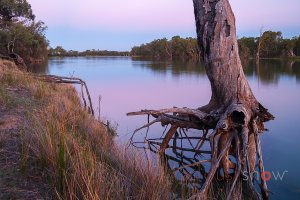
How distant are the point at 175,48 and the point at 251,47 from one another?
68.1ft

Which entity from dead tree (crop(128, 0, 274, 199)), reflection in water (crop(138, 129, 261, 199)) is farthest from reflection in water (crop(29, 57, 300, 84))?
dead tree (crop(128, 0, 274, 199))

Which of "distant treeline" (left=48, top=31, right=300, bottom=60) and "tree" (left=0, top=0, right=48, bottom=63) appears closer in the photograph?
"tree" (left=0, top=0, right=48, bottom=63)

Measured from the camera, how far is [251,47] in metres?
80.8

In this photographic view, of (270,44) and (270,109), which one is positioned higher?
(270,44)

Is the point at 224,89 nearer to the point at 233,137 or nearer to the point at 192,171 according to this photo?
the point at 233,137

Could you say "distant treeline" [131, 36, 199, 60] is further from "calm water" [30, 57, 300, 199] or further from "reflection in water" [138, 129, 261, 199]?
"reflection in water" [138, 129, 261, 199]

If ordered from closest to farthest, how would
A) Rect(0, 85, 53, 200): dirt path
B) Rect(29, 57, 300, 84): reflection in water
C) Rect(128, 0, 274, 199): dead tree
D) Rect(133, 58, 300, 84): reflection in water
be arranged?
Rect(0, 85, 53, 200): dirt path
Rect(128, 0, 274, 199): dead tree
Rect(133, 58, 300, 84): reflection in water
Rect(29, 57, 300, 84): reflection in water

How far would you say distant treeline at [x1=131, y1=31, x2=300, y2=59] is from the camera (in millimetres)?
74688

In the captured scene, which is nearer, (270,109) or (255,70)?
(270,109)

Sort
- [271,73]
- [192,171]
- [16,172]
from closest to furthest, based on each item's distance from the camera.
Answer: [16,172] → [192,171] → [271,73]

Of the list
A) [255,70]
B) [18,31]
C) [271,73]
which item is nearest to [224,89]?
[271,73]

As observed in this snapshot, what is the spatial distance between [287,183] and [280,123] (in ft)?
15.8

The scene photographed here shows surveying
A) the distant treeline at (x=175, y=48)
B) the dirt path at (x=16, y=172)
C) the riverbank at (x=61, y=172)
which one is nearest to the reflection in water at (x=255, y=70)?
the riverbank at (x=61, y=172)

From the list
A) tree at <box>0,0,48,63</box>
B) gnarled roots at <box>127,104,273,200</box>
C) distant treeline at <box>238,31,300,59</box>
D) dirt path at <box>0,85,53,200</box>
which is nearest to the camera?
dirt path at <box>0,85,53,200</box>
